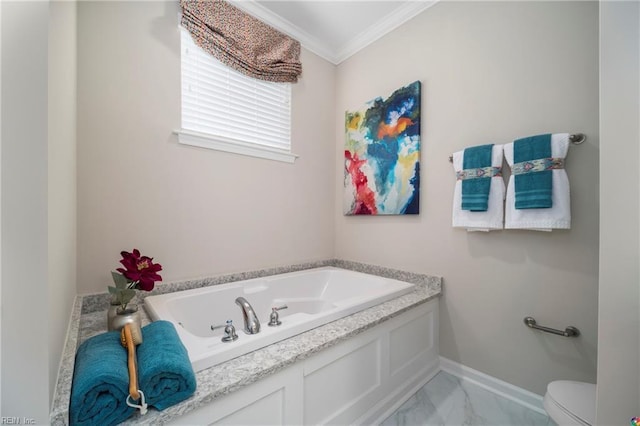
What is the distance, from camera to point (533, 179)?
135 centimetres

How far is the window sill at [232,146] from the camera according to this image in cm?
169

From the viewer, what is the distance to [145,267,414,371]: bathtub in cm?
101

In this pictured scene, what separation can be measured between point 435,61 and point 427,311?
72.5 inches

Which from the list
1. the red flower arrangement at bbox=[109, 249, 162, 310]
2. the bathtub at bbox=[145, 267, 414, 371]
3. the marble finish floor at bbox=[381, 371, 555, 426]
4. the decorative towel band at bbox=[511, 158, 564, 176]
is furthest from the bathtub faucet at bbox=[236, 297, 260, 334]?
the decorative towel band at bbox=[511, 158, 564, 176]

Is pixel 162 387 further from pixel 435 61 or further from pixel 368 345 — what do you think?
pixel 435 61

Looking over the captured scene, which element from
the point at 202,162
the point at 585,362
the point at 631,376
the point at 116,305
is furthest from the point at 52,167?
the point at 585,362

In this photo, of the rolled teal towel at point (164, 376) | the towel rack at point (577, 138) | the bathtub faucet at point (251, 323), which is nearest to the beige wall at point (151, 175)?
the bathtub faucet at point (251, 323)

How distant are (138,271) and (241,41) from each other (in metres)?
1.79

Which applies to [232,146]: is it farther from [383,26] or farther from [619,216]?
[619,216]

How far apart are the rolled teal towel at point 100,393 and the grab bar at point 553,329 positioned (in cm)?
190

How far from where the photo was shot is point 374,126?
221 cm

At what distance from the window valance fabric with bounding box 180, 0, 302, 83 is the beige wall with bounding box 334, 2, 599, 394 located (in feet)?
2.82

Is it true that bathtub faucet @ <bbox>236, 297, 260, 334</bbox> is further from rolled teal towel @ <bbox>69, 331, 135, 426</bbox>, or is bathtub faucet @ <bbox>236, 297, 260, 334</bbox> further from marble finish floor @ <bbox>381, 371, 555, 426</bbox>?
marble finish floor @ <bbox>381, 371, 555, 426</bbox>

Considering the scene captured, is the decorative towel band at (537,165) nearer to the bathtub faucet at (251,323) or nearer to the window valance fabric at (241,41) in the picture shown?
the bathtub faucet at (251,323)
